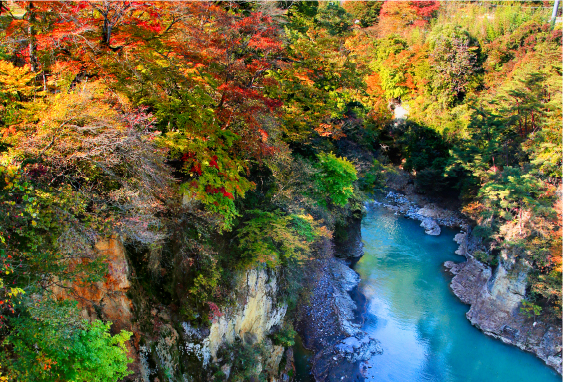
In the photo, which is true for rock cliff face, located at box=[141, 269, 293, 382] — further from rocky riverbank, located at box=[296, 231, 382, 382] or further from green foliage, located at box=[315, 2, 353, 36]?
green foliage, located at box=[315, 2, 353, 36]

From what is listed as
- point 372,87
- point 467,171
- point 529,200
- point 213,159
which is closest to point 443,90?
point 372,87

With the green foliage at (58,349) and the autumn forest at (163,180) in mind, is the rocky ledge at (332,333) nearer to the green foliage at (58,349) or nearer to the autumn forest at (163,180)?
the autumn forest at (163,180)

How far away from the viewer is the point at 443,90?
1286 inches

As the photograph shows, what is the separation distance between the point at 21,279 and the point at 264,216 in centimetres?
699

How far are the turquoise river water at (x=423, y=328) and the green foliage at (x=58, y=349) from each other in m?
10.2

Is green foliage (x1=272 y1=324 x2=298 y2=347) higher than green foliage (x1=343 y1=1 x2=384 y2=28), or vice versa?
green foliage (x1=343 y1=1 x2=384 y2=28)

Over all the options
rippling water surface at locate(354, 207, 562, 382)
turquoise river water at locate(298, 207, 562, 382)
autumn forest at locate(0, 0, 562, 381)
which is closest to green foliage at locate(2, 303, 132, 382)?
autumn forest at locate(0, 0, 562, 381)

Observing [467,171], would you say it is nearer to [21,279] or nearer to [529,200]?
[529,200]

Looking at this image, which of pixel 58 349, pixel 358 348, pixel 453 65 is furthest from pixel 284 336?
pixel 453 65

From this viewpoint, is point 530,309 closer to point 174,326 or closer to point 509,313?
point 509,313

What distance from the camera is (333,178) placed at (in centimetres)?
1541

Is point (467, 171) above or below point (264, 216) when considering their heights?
below

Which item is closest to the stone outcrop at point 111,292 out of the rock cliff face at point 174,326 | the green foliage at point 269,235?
the rock cliff face at point 174,326

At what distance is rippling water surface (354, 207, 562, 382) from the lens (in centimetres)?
1477
